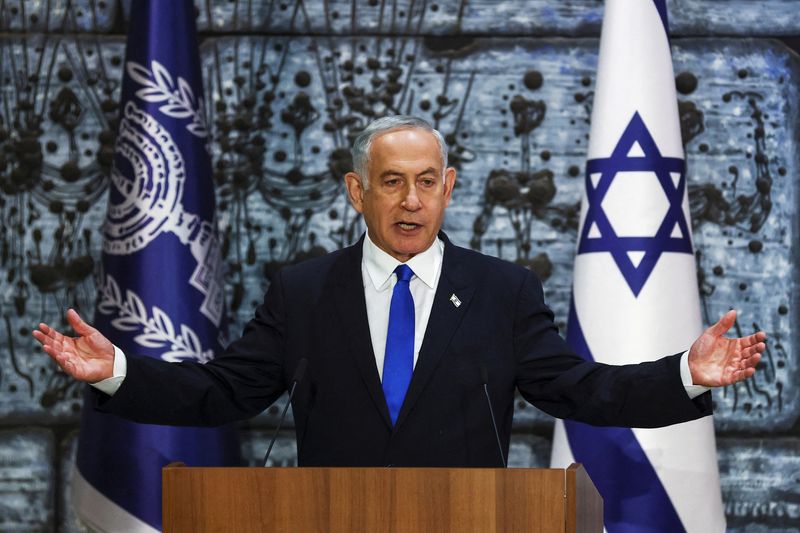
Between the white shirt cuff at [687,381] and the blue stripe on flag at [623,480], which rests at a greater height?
the white shirt cuff at [687,381]

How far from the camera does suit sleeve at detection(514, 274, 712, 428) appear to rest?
2.26 m

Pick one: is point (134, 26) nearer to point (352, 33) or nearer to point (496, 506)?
point (352, 33)

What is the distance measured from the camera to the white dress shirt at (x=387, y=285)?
254 cm

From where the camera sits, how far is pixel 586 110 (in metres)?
4.23

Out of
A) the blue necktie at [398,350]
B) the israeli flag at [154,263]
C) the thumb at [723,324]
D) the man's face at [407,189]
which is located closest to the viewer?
the thumb at [723,324]

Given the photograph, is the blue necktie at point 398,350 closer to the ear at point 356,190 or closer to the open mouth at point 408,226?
the open mouth at point 408,226

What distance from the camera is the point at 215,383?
99.5 inches

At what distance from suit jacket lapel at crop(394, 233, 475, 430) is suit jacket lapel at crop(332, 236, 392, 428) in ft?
0.25

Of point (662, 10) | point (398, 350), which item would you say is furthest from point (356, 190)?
point (662, 10)

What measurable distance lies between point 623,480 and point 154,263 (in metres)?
1.61

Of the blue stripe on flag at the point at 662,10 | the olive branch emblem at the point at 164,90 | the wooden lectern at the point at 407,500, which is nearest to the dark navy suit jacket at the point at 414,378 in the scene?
the wooden lectern at the point at 407,500

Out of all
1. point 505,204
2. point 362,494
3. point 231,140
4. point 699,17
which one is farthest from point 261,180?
point 362,494

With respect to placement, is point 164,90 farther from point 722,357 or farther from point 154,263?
point 722,357

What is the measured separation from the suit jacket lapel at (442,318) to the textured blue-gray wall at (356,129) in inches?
64.3
